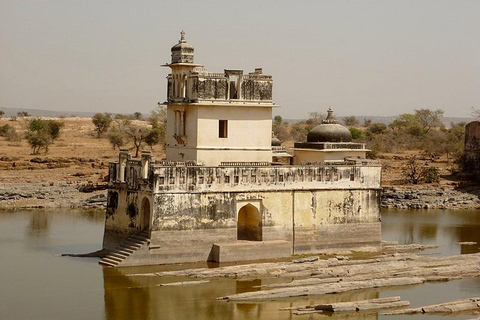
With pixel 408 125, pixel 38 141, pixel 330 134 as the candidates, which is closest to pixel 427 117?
pixel 408 125

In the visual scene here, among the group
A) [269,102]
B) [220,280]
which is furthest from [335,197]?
[220,280]

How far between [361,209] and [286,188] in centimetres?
270

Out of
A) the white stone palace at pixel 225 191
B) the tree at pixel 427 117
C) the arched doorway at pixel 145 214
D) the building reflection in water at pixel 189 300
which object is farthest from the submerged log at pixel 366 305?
the tree at pixel 427 117

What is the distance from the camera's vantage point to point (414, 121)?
76.3m

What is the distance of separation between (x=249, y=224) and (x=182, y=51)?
5.43 m

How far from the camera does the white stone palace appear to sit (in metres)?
26.2

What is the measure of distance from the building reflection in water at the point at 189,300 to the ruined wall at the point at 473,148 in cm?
2541

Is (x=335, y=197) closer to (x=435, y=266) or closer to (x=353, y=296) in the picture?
(x=435, y=266)

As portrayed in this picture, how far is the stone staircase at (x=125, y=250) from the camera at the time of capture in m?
25.8

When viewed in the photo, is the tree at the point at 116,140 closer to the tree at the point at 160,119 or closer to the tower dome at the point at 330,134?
the tree at the point at 160,119

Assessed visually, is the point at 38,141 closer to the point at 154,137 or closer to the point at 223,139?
the point at 154,137

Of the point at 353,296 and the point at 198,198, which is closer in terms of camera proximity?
the point at 353,296

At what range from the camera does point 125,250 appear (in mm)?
26234

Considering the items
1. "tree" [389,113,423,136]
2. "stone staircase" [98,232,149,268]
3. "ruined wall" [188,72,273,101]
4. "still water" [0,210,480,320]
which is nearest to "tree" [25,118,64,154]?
"still water" [0,210,480,320]
